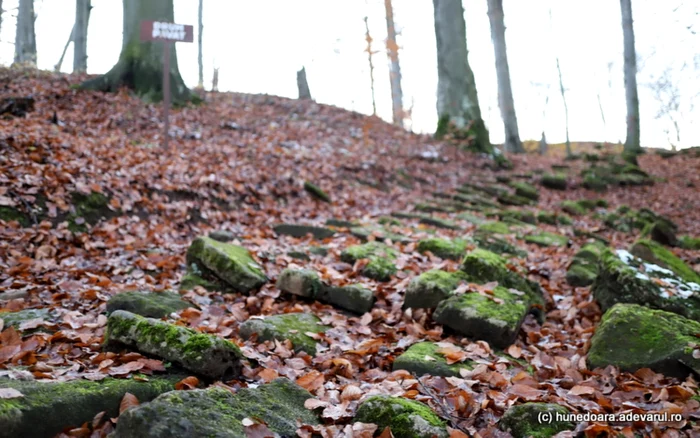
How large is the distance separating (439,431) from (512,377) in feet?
2.82

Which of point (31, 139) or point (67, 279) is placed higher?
point (31, 139)

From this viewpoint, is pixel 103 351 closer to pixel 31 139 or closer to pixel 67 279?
pixel 67 279

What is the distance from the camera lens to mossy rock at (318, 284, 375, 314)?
388 centimetres

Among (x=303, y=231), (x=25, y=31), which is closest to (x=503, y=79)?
(x=303, y=231)

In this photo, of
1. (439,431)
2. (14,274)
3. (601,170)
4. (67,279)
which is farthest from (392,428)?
(601,170)

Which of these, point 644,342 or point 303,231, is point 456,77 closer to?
point 303,231

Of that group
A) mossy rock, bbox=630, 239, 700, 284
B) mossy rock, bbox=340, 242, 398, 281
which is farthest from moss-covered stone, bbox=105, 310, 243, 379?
mossy rock, bbox=630, 239, 700, 284

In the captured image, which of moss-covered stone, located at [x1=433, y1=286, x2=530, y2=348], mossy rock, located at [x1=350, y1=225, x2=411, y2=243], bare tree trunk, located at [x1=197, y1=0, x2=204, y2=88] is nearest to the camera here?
moss-covered stone, located at [x1=433, y1=286, x2=530, y2=348]

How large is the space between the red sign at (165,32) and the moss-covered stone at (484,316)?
21.4 feet

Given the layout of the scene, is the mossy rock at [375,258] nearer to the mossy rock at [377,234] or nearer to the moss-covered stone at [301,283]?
the mossy rock at [377,234]

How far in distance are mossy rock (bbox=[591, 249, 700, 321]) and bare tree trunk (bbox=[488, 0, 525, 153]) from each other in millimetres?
12706

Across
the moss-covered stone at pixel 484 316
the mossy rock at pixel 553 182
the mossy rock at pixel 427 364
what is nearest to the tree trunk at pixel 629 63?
the mossy rock at pixel 553 182

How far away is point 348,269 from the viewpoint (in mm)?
4648

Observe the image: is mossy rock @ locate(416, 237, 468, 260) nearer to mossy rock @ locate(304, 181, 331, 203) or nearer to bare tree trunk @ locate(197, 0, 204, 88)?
mossy rock @ locate(304, 181, 331, 203)
